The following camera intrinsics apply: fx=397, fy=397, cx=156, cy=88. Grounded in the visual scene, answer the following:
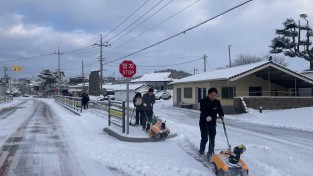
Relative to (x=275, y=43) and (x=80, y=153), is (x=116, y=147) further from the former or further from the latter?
(x=275, y=43)

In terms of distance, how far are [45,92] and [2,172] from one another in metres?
118

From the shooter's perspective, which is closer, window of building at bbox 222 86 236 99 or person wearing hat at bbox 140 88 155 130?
person wearing hat at bbox 140 88 155 130

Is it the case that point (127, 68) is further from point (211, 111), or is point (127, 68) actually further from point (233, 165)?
point (233, 165)

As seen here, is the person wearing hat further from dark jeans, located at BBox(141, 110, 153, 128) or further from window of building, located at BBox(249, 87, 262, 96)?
window of building, located at BBox(249, 87, 262, 96)

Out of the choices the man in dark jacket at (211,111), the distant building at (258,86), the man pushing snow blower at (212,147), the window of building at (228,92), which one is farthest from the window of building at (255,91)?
the man in dark jacket at (211,111)

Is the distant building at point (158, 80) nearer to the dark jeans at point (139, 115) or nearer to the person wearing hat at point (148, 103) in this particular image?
the dark jeans at point (139, 115)

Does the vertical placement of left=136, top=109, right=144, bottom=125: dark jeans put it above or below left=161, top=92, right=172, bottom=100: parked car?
below

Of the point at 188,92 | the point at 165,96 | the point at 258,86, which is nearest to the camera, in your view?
the point at 258,86

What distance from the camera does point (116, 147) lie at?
11.6 meters

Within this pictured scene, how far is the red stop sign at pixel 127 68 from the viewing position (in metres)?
13.4

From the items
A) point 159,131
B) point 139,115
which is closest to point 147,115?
point 139,115

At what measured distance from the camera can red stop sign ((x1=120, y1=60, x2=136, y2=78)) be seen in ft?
43.8

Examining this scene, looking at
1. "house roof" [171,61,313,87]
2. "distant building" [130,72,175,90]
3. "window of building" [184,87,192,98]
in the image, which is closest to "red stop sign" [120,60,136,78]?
"house roof" [171,61,313,87]

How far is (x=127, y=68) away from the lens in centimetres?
1343
